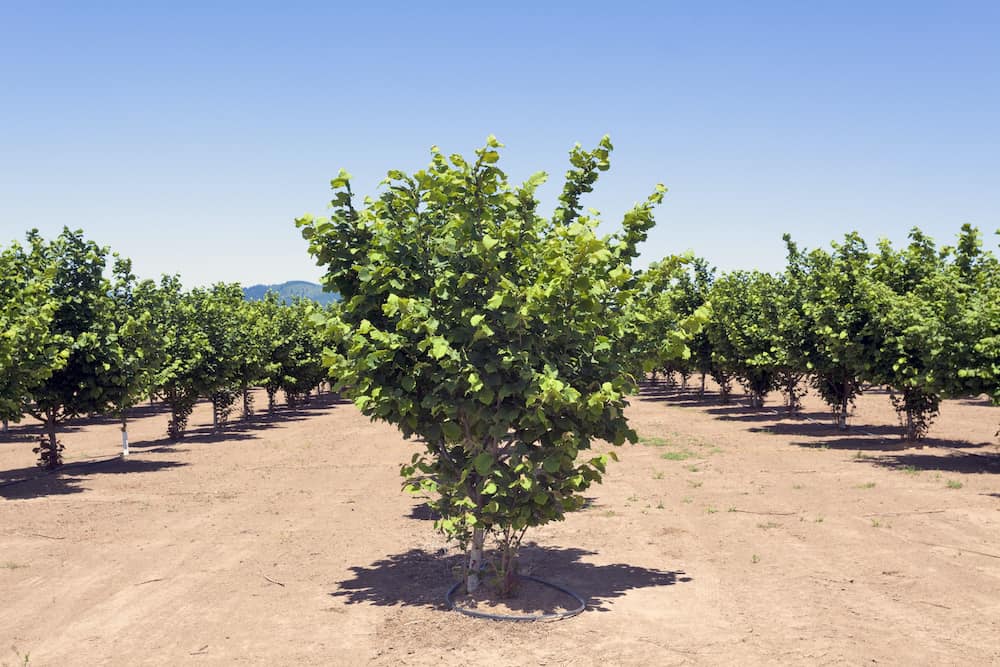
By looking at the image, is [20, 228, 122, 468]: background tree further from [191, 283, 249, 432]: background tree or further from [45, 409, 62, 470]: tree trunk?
[191, 283, 249, 432]: background tree

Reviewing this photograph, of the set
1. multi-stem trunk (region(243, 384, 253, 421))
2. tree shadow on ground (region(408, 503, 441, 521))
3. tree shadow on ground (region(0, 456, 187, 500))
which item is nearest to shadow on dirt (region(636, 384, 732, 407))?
multi-stem trunk (region(243, 384, 253, 421))

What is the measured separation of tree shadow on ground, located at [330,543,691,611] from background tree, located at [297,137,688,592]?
1.60 meters

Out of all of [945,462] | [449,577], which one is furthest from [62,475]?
[945,462]

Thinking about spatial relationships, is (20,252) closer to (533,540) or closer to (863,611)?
(533,540)

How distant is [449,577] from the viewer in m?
11.9

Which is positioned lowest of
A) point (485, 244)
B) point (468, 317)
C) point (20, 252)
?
point (468, 317)

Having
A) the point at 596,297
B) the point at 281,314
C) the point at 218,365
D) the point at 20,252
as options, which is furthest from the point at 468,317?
the point at 281,314

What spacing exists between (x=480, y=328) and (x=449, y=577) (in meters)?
4.67

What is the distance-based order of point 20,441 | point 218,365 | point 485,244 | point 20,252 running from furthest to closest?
1. point 20,441
2. point 218,365
3. point 20,252
4. point 485,244

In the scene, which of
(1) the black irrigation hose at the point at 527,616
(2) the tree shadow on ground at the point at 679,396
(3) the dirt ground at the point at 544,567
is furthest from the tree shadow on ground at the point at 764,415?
(1) the black irrigation hose at the point at 527,616

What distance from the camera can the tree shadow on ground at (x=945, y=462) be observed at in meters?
22.2

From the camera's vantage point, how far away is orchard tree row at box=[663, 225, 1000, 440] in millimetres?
20812

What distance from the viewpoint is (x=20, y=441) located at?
3722 cm

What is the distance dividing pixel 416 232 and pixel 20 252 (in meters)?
18.2
